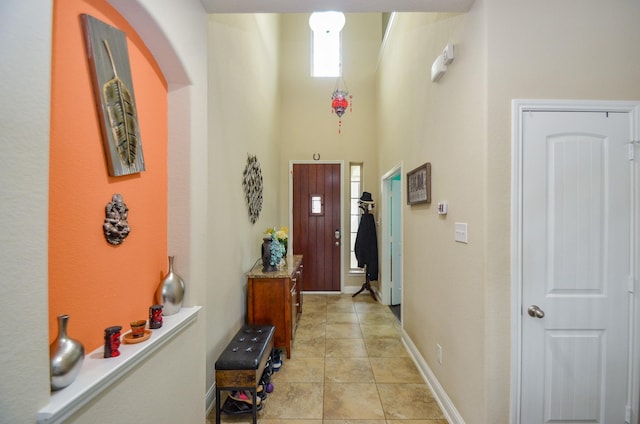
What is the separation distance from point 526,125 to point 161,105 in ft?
6.34

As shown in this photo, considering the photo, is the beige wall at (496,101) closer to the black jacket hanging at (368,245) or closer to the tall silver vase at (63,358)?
the tall silver vase at (63,358)

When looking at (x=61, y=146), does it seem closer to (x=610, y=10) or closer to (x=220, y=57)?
(x=220, y=57)

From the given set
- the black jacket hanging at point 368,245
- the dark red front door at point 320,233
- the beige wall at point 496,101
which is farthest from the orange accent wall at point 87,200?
the dark red front door at point 320,233

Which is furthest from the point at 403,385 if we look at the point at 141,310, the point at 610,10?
the point at 610,10

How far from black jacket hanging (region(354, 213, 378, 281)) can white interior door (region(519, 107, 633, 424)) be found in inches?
127

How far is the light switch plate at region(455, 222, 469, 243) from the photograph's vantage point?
1738mm

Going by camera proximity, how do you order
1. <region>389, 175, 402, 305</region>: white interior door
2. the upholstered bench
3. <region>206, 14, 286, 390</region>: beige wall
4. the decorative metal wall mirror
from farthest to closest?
<region>389, 175, 402, 305</region>: white interior door, the decorative metal wall mirror, <region>206, 14, 286, 390</region>: beige wall, the upholstered bench

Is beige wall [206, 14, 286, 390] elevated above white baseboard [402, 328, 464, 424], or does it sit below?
above

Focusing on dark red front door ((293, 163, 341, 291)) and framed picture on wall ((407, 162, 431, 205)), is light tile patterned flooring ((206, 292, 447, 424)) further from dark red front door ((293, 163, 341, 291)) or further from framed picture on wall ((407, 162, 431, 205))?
framed picture on wall ((407, 162, 431, 205))

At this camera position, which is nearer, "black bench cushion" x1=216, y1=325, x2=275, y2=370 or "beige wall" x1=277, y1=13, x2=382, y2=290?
"black bench cushion" x1=216, y1=325, x2=275, y2=370

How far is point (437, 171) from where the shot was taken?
218 centimetres

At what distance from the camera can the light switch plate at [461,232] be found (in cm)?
174

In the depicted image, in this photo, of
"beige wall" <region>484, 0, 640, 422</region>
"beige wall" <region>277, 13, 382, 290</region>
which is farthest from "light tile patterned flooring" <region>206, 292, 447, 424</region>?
"beige wall" <region>277, 13, 382, 290</region>

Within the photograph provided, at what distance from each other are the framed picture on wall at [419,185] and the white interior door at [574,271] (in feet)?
2.82
